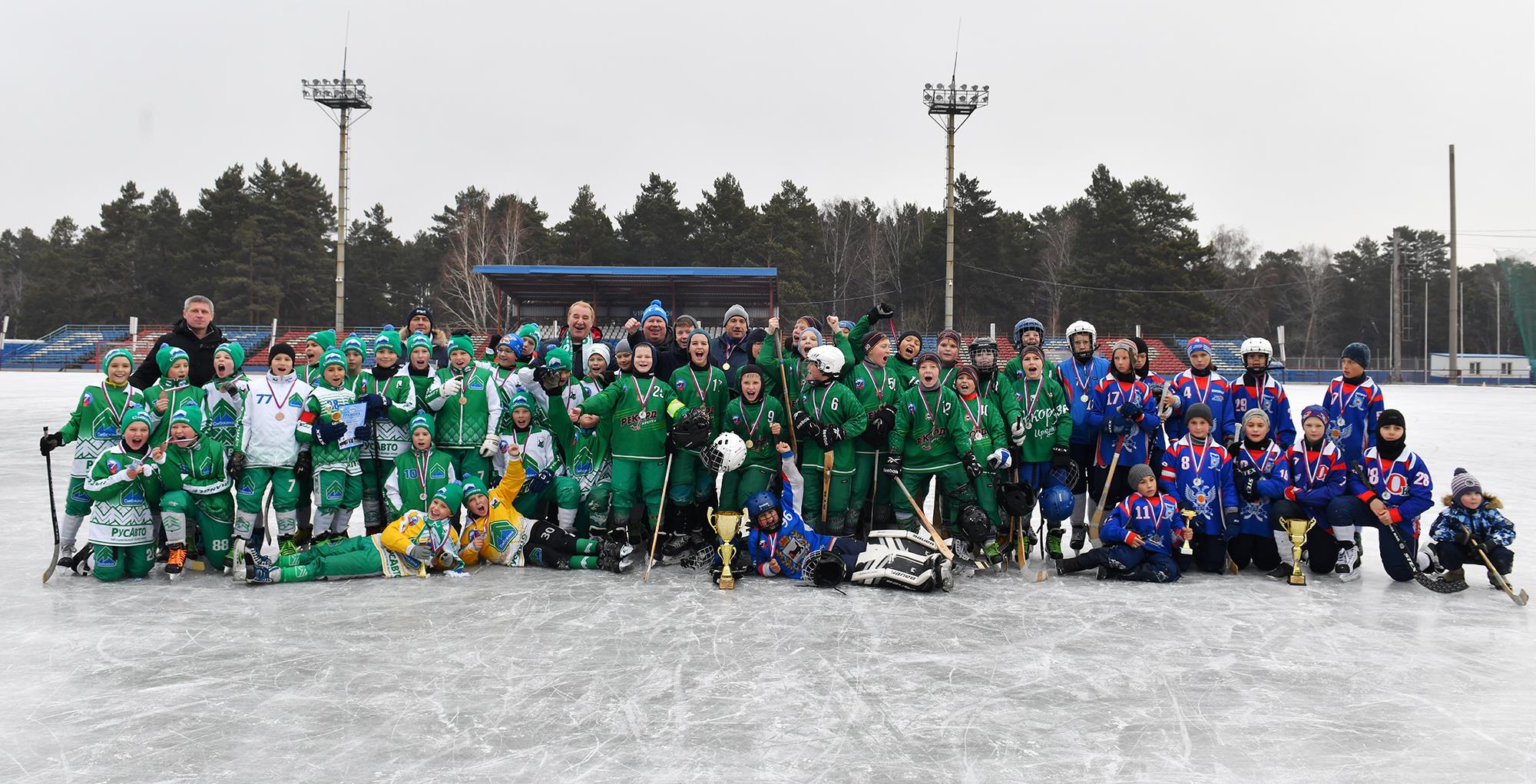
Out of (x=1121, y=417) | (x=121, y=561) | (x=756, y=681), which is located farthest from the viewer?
(x=1121, y=417)

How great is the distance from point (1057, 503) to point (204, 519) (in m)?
5.60

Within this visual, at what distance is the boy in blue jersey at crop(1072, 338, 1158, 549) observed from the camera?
20.8 feet

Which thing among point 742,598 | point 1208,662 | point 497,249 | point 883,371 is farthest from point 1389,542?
point 497,249

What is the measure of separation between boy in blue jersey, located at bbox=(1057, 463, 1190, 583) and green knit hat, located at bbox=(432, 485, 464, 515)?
4.05 metres

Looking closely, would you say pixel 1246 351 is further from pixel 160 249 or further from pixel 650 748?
pixel 160 249

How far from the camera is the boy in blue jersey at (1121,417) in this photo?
635cm

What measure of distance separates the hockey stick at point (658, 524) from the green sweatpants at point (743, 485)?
15.9 inches

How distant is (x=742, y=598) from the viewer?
5.26m

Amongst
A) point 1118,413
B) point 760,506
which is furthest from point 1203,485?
point 760,506

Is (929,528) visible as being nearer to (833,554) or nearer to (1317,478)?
(833,554)

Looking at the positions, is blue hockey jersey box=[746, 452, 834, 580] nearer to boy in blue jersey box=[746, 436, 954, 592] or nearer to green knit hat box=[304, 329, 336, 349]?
boy in blue jersey box=[746, 436, 954, 592]

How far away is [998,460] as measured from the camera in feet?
19.4

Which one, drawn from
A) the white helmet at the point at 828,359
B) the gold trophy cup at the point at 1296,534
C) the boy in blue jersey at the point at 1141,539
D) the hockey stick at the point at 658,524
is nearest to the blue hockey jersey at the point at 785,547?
the hockey stick at the point at 658,524

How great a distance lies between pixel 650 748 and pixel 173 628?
9.74 ft
